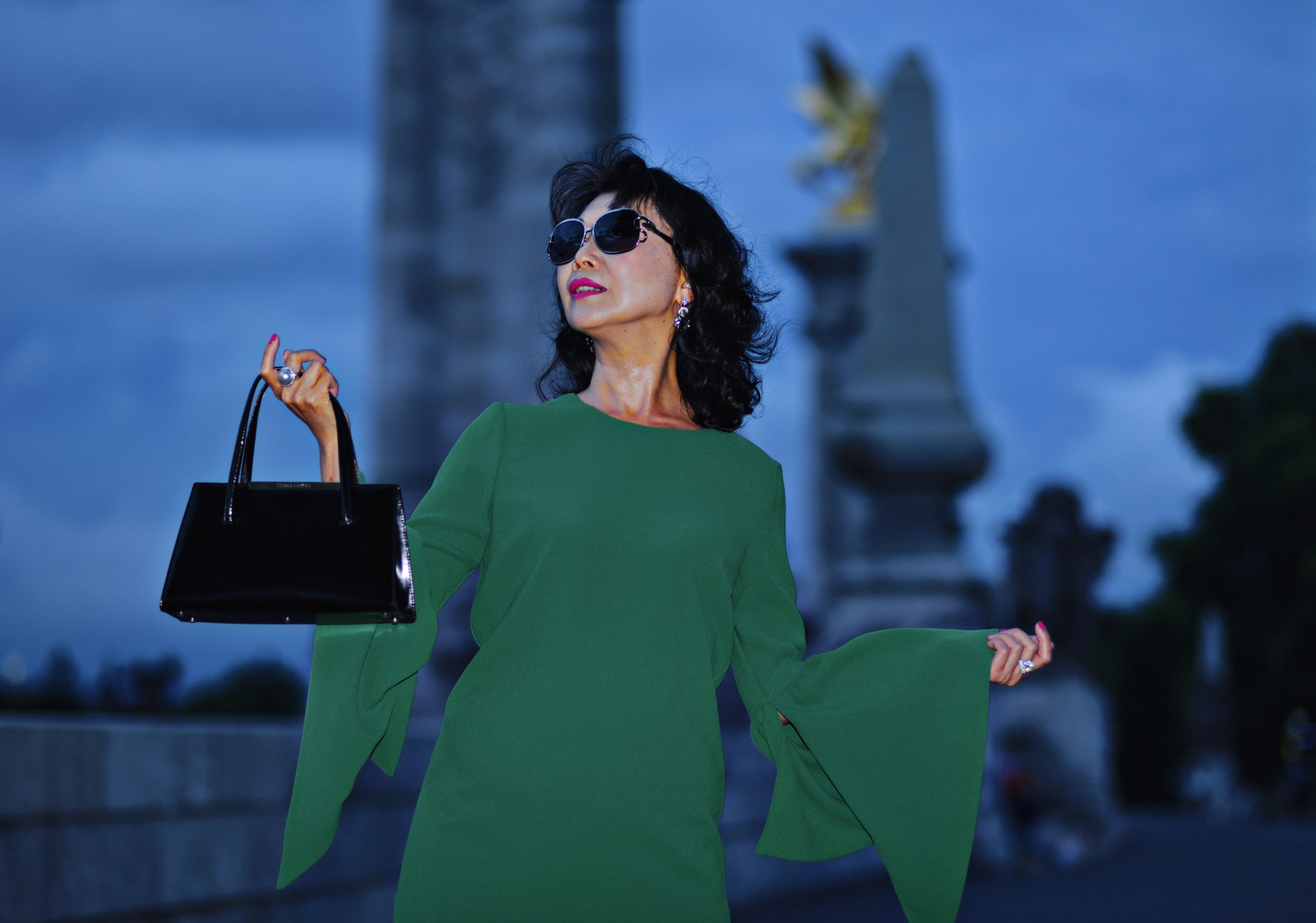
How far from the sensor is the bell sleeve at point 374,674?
8.98 ft

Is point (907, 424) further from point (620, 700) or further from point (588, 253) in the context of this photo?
point (620, 700)

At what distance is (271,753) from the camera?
21.8 ft

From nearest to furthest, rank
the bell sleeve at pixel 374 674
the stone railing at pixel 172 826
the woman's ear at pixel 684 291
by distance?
the bell sleeve at pixel 374 674
the woman's ear at pixel 684 291
the stone railing at pixel 172 826

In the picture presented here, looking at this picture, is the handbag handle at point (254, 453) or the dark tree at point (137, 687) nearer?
the handbag handle at point (254, 453)

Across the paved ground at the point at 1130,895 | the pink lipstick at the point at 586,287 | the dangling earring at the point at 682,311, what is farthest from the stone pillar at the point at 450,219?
the pink lipstick at the point at 586,287

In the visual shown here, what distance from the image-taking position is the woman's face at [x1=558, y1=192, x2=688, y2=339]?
313cm

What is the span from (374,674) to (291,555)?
264 mm

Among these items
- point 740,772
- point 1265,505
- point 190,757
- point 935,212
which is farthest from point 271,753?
point 1265,505

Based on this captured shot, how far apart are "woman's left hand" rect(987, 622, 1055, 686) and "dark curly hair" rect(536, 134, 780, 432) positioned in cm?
65

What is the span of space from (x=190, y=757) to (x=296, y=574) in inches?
147

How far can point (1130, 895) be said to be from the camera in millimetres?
14258

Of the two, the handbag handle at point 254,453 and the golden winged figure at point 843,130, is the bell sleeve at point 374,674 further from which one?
the golden winged figure at point 843,130

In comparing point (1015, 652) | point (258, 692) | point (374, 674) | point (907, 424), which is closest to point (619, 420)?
point (374, 674)

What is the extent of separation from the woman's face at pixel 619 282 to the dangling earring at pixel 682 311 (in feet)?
0.17
